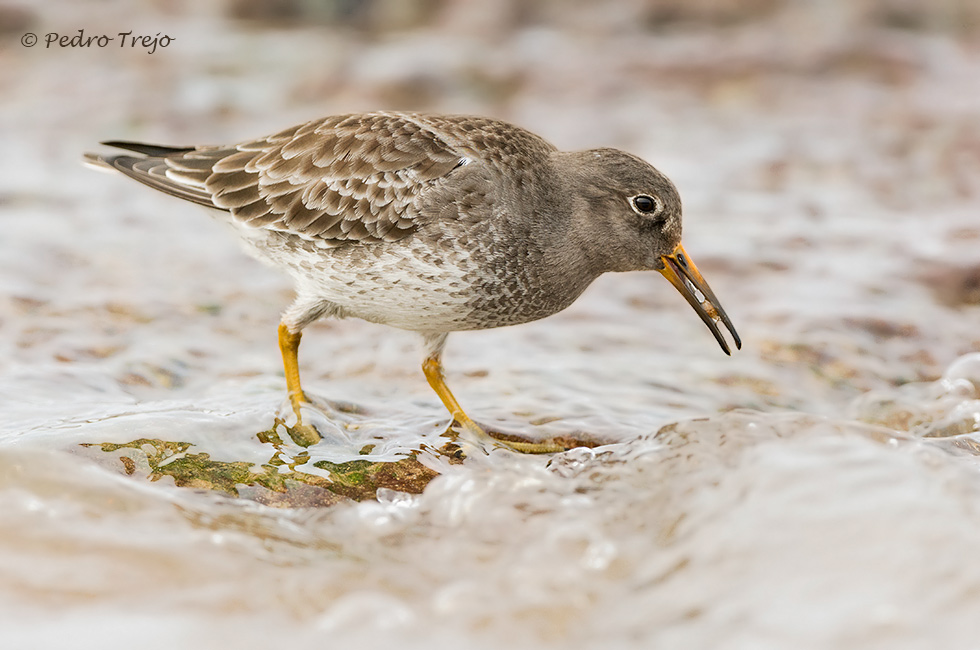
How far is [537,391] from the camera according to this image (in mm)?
6516

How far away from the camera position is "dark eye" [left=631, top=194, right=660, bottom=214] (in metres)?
5.74

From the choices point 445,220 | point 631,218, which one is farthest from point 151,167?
point 631,218

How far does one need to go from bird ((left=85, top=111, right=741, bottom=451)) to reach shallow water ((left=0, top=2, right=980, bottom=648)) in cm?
70

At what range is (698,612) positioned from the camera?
3.76m

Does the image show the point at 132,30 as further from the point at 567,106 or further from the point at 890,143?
the point at 890,143

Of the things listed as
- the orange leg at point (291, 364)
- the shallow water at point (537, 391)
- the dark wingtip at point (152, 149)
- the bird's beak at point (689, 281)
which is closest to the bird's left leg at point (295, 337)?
the orange leg at point (291, 364)

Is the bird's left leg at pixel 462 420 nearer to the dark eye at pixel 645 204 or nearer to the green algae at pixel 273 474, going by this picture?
the green algae at pixel 273 474

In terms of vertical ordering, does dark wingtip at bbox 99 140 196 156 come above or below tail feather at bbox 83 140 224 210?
above

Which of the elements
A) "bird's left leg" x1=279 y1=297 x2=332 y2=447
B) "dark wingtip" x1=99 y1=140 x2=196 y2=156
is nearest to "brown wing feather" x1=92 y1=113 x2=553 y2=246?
"dark wingtip" x1=99 y1=140 x2=196 y2=156

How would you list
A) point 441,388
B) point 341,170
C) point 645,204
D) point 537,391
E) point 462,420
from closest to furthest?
1. point 645,204
2. point 462,420
3. point 341,170
4. point 441,388
5. point 537,391

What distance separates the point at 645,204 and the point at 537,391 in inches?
58.4

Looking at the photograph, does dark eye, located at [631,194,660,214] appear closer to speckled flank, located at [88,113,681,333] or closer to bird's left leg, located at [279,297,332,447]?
speckled flank, located at [88,113,681,333]

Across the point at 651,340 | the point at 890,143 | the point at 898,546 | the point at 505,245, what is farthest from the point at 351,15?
the point at 898,546

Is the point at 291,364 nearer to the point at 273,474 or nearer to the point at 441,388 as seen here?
the point at 441,388
